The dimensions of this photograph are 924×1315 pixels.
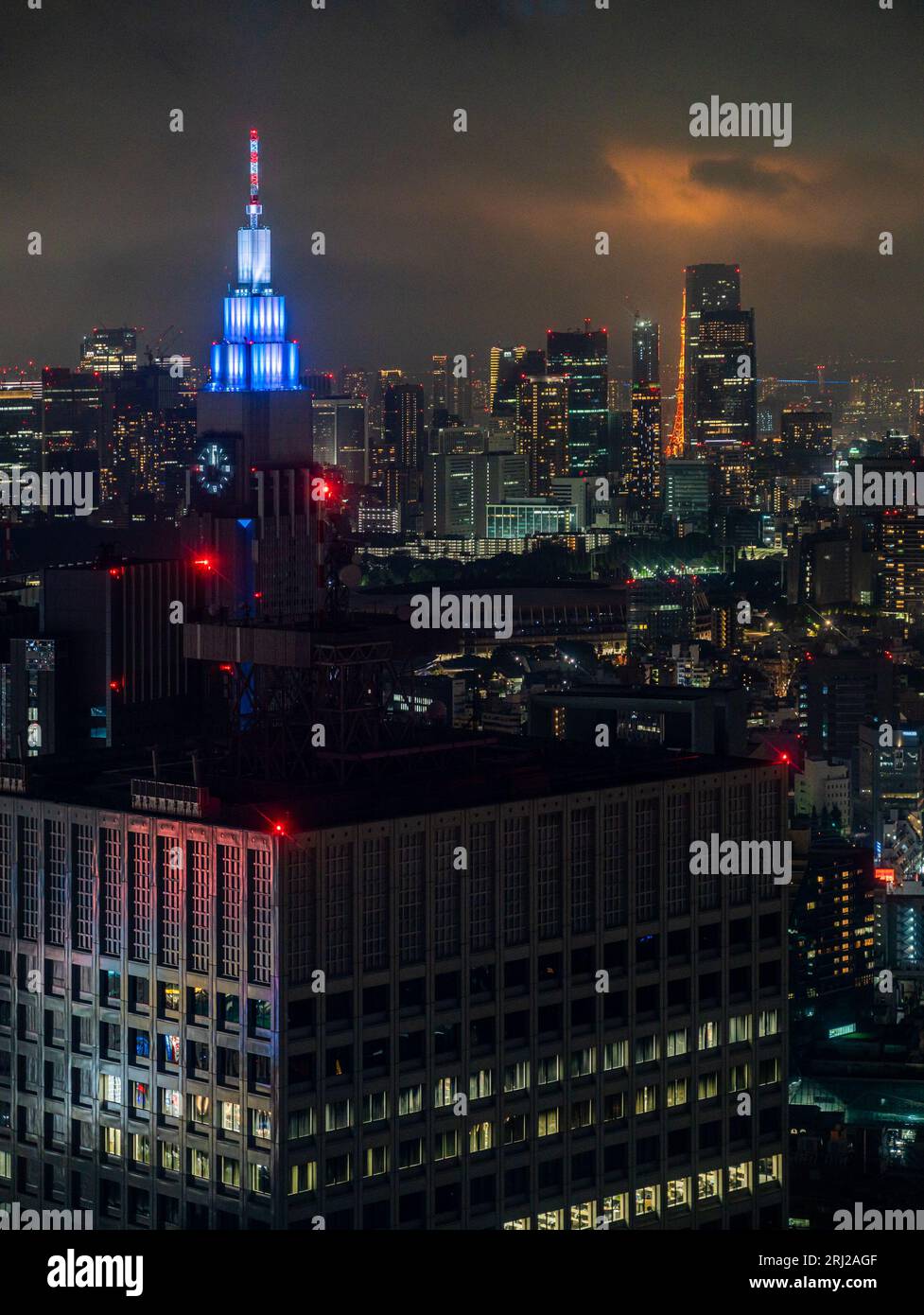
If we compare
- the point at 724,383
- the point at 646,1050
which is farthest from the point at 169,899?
the point at 724,383

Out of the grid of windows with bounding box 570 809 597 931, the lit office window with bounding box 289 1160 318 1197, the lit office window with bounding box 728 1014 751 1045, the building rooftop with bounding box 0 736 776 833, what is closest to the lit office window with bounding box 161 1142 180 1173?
the lit office window with bounding box 289 1160 318 1197

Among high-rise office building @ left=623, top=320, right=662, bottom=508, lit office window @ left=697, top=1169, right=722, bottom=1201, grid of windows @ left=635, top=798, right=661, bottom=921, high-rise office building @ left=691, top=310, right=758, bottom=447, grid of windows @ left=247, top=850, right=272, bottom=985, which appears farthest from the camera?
high-rise office building @ left=623, top=320, right=662, bottom=508

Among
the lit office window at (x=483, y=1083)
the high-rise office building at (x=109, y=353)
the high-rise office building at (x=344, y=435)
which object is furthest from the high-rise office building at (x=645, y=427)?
the lit office window at (x=483, y=1083)

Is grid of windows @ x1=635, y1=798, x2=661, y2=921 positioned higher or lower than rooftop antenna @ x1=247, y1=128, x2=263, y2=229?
lower

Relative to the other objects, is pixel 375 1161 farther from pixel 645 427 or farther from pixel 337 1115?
pixel 645 427

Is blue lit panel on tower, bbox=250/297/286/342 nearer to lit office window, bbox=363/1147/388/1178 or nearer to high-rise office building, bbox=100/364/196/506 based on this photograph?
lit office window, bbox=363/1147/388/1178

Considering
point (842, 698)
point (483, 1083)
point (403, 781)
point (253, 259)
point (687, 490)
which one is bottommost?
point (842, 698)
